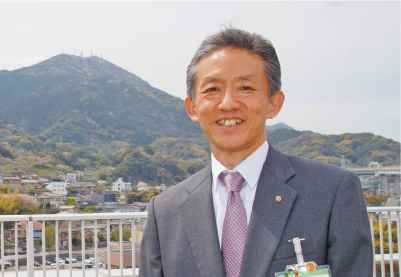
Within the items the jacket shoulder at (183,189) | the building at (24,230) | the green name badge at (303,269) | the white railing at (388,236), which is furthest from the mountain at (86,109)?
the green name badge at (303,269)

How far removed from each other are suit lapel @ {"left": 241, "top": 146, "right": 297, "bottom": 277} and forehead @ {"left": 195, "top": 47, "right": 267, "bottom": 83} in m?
0.26

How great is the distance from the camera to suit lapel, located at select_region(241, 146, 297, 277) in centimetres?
93

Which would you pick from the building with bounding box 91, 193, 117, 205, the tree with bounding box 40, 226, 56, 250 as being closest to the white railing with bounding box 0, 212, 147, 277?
the tree with bounding box 40, 226, 56, 250

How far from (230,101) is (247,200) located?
0.89 feet

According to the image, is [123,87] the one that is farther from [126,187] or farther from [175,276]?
[175,276]

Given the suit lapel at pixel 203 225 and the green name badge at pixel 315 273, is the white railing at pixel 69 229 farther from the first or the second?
the green name badge at pixel 315 273

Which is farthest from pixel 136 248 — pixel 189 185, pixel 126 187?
pixel 126 187

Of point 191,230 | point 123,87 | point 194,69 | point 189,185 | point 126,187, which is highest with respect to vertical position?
point 123,87

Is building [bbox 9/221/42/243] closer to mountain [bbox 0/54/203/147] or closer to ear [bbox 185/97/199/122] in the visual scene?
ear [bbox 185/97/199/122]

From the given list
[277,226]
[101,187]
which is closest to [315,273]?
[277,226]

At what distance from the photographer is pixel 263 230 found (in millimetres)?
960

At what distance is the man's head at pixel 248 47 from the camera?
1.00 meters

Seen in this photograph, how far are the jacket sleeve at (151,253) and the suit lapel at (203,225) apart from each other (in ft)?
0.32

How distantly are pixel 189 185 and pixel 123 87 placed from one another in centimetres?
9182
